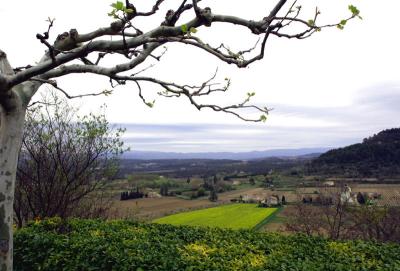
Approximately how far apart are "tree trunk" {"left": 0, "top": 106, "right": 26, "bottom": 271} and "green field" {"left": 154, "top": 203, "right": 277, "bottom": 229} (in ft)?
104

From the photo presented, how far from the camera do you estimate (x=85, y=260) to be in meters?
7.82

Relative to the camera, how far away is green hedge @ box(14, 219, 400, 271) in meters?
6.93

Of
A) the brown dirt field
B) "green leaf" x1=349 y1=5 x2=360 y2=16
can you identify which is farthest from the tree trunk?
the brown dirt field

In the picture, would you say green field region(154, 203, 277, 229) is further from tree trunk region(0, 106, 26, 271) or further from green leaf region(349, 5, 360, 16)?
green leaf region(349, 5, 360, 16)

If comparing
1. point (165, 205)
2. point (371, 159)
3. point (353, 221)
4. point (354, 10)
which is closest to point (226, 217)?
point (165, 205)

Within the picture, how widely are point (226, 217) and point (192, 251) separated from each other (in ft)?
123

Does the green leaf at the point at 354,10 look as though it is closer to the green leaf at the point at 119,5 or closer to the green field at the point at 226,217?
the green leaf at the point at 119,5

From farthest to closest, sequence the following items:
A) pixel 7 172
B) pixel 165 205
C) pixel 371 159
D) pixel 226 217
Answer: pixel 371 159 → pixel 165 205 → pixel 226 217 → pixel 7 172

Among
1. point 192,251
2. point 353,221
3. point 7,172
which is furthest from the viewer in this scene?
point 353,221

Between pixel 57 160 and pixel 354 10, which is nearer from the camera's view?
pixel 354 10

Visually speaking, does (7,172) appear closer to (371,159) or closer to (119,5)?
(119,5)

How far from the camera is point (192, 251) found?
7.75m

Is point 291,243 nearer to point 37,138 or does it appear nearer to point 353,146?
point 37,138

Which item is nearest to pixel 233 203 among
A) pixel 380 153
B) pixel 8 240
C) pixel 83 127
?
pixel 380 153
